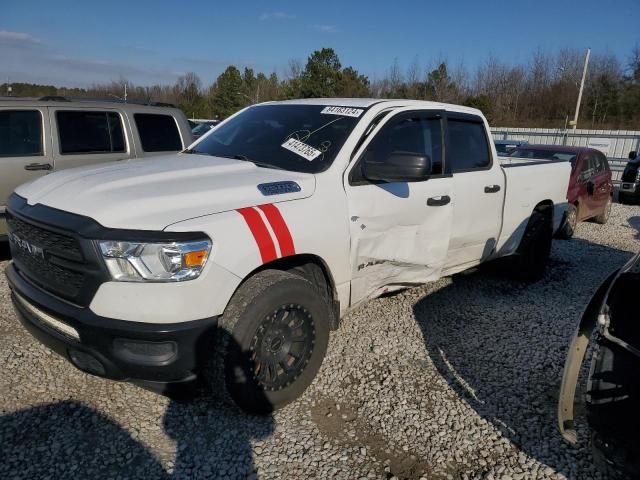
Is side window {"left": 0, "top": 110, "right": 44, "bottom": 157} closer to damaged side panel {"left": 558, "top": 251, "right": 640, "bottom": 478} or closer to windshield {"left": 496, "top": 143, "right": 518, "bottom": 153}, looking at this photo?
→ damaged side panel {"left": 558, "top": 251, "right": 640, "bottom": 478}

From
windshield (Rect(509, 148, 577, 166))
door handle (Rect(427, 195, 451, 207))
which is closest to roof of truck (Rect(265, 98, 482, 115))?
door handle (Rect(427, 195, 451, 207))

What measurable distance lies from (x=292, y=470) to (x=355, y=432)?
50cm

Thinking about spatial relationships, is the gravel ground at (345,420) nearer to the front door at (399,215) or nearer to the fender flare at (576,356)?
the fender flare at (576,356)

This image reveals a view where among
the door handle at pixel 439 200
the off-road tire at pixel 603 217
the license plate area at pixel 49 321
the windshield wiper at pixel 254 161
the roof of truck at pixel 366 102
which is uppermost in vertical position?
the roof of truck at pixel 366 102

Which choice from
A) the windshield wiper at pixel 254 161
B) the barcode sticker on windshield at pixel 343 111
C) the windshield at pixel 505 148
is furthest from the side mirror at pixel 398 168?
the windshield at pixel 505 148

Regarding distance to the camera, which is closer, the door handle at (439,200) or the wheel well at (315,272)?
the wheel well at (315,272)

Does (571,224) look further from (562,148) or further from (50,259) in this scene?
(50,259)

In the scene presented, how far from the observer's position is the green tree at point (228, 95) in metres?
52.1

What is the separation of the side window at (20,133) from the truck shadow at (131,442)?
3602 mm

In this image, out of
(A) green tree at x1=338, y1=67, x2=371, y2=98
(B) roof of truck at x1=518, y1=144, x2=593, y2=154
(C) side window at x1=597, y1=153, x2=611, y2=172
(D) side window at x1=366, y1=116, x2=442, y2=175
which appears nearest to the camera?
(D) side window at x1=366, y1=116, x2=442, y2=175

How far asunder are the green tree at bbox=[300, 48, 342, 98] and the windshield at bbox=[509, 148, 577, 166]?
2969cm

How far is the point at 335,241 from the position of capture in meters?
3.03

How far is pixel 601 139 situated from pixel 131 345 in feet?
77.2

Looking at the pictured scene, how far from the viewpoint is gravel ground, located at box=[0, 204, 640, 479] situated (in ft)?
8.26
